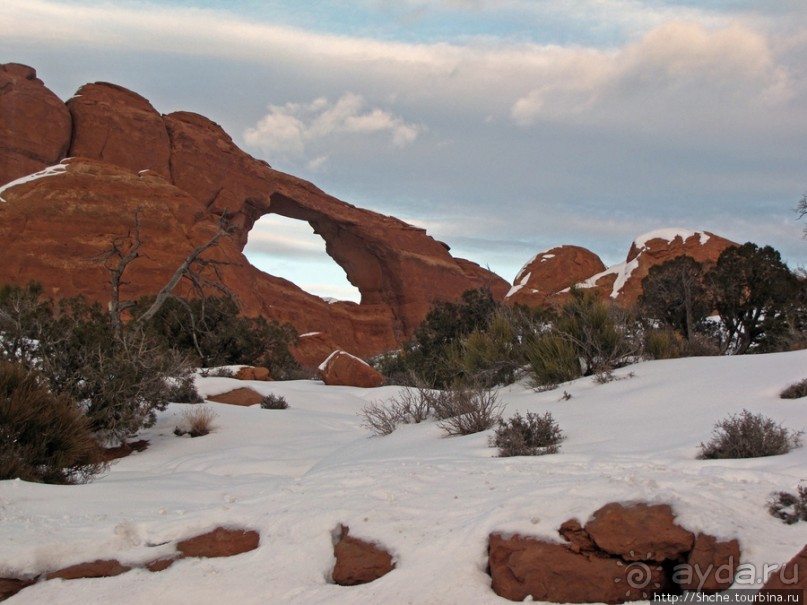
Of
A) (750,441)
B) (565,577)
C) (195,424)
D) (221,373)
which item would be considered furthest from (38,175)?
(565,577)

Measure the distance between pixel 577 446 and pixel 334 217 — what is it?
5109cm

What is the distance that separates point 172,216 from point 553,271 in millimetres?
24418

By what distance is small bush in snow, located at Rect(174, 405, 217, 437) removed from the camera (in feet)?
35.2

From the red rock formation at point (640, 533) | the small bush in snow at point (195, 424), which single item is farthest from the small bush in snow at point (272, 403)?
the red rock formation at point (640, 533)

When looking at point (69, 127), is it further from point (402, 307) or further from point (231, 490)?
point (231, 490)

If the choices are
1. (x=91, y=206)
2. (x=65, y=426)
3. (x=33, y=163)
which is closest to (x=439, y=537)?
(x=65, y=426)

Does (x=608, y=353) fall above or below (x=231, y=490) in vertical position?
above

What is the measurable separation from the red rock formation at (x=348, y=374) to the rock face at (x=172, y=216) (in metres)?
14.2

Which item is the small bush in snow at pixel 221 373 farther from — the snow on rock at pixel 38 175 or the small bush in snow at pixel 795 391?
the snow on rock at pixel 38 175

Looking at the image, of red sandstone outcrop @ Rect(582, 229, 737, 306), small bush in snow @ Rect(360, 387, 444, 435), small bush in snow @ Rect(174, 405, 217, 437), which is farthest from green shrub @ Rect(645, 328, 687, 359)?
red sandstone outcrop @ Rect(582, 229, 737, 306)

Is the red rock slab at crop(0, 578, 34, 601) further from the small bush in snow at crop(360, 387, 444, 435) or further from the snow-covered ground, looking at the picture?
the small bush in snow at crop(360, 387, 444, 435)

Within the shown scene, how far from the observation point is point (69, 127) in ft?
149

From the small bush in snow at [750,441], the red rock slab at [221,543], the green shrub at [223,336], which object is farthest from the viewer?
the green shrub at [223,336]

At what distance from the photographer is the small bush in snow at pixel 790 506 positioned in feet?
13.0
